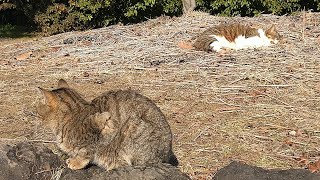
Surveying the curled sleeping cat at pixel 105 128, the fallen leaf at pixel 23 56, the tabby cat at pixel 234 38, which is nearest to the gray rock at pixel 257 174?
the curled sleeping cat at pixel 105 128

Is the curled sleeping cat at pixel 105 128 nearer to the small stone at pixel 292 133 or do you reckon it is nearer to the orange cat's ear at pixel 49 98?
the orange cat's ear at pixel 49 98

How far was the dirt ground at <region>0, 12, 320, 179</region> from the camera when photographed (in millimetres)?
6531

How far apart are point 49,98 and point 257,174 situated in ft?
6.14

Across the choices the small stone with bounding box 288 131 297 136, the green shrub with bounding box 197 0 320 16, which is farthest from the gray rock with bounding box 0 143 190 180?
the green shrub with bounding box 197 0 320 16

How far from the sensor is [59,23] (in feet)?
57.9

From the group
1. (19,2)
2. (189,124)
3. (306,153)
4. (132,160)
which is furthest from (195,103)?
(19,2)

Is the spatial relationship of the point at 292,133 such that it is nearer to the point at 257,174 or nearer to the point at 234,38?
the point at 257,174

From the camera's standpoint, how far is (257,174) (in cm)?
450

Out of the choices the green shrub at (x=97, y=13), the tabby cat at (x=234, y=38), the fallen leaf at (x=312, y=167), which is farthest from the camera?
the green shrub at (x=97, y=13)

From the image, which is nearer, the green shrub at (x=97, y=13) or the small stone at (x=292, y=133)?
the small stone at (x=292, y=133)

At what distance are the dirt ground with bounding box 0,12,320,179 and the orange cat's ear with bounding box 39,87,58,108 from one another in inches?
70.7

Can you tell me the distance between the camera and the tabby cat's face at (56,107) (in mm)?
4770

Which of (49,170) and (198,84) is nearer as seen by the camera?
(49,170)

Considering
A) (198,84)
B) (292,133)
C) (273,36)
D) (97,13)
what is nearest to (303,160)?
(292,133)
